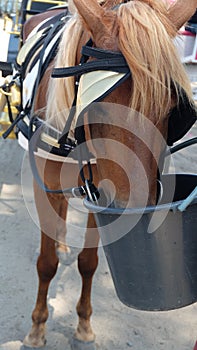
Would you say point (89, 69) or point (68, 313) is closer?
point (89, 69)

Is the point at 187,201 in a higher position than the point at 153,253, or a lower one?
higher

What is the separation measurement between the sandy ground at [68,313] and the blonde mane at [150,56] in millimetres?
1439

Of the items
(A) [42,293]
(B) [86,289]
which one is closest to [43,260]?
(A) [42,293]

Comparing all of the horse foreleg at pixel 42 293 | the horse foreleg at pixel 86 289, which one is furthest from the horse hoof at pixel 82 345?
the horse foreleg at pixel 42 293

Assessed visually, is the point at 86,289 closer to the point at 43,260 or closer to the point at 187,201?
the point at 43,260

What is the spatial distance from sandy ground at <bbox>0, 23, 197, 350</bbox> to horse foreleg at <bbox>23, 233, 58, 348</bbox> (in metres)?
0.06

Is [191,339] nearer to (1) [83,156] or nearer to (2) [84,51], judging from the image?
(1) [83,156]

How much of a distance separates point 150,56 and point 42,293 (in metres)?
1.46

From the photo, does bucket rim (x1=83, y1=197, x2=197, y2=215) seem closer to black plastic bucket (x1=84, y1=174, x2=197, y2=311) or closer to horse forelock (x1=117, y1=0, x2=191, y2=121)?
black plastic bucket (x1=84, y1=174, x2=197, y2=311)

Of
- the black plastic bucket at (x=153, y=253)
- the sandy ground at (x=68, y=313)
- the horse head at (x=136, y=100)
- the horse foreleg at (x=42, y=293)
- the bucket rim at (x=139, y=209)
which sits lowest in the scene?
the sandy ground at (x=68, y=313)

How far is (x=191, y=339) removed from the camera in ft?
8.41

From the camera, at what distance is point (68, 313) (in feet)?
8.75

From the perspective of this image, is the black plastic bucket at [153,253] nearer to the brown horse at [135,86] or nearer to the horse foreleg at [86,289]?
the brown horse at [135,86]

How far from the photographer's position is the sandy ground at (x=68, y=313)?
2.51 meters
